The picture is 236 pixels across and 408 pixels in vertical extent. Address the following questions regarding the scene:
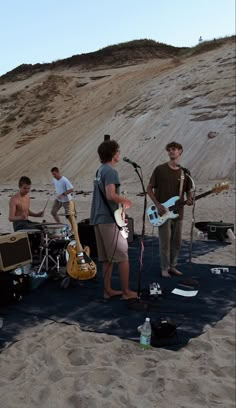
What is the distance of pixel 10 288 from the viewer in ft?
17.4

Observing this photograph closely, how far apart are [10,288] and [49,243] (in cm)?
106

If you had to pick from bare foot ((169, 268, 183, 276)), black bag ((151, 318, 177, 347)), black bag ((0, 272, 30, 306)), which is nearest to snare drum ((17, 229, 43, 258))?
black bag ((0, 272, 30, 306))

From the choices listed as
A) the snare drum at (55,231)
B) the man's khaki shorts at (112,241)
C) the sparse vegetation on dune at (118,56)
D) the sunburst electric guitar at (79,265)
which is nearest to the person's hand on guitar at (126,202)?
the man's khaki shorts at (112,241)

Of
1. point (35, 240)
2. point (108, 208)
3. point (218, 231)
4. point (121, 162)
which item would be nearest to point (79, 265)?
point (108, 208)

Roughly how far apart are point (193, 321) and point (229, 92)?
20.3 m

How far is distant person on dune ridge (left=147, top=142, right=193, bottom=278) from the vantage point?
6.18 metres

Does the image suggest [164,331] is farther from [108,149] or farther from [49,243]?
[49,243]

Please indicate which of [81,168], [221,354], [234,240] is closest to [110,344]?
[221,354]

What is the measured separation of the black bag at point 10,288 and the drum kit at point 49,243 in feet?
2.51

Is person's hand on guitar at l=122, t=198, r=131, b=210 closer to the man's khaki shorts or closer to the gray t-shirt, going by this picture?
the gray t-shirt

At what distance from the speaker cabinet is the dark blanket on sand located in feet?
1.41

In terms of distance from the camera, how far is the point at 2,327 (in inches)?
184

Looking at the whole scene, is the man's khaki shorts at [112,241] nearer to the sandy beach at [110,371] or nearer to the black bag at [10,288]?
the sandy beach at [110,371]

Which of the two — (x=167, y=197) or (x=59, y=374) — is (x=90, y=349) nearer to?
(x=59, y=374)
